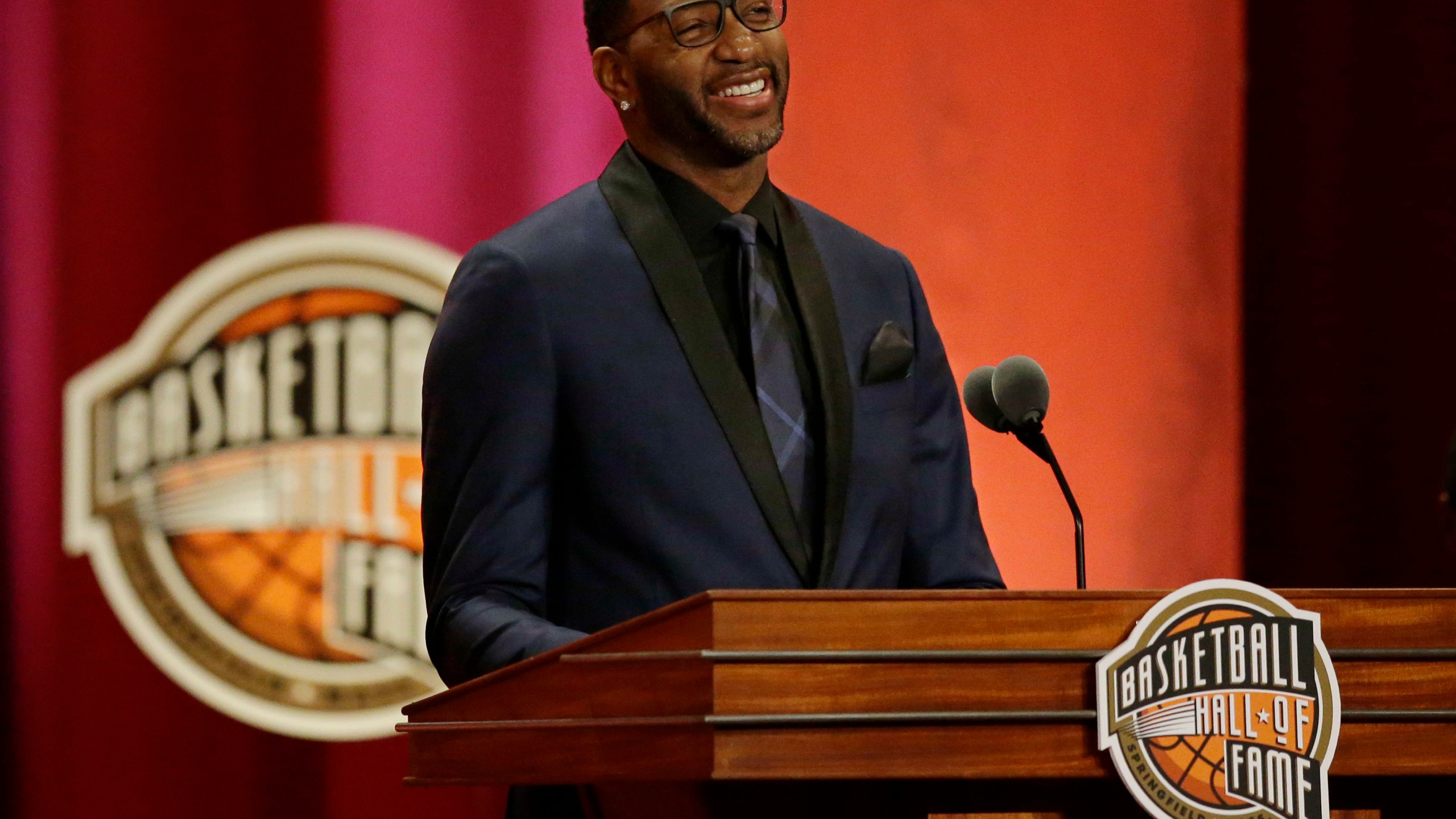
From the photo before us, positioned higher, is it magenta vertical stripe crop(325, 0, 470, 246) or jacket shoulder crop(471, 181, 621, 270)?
magenta vertical stripe crop(325, 0, 470, 246)

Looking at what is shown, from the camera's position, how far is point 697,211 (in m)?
1.53

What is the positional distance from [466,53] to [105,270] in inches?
26.6

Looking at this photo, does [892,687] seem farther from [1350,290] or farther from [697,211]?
[1350,290]

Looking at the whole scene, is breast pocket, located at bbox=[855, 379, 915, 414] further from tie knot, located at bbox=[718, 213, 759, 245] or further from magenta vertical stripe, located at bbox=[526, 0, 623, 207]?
magenta vertical stripe, located at bbox=[526, 0, 623, 207]

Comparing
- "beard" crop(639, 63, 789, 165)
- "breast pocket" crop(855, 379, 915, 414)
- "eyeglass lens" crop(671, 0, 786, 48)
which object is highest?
"eyeglass lens" crop(671, 0, 786, 48)

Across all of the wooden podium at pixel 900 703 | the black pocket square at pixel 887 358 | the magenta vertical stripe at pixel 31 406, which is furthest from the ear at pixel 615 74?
the magenta vertical stripe at pixel 31 406

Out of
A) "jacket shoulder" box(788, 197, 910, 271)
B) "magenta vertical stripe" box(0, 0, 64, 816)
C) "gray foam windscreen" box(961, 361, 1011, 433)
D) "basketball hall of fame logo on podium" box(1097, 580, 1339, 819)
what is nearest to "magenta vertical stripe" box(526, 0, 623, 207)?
"magenta vertical stripe" box(0, 0, 64, 816)

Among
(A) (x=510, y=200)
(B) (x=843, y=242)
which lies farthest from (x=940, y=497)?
(A) (x=510, y=200)

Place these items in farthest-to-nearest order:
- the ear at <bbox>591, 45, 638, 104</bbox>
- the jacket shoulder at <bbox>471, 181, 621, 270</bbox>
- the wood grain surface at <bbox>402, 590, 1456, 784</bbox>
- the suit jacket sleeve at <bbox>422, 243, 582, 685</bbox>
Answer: the ear at <bbox>591, 45, 638, 104</bbox>
the jacket shoulder at <bbox>471, 181, 621, 270</bbox>
the suit jacket sleeve at <bbox>422, 243, 582, 685</bbox>
the wood grain surface at <bbox>402, 590, 1456, 784</bbox>

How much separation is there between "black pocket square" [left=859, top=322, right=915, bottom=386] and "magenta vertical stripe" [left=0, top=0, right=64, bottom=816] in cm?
161

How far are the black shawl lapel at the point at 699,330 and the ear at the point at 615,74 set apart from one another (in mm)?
54

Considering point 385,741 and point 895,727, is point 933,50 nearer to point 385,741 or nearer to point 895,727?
point 385,741

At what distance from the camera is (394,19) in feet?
8.93

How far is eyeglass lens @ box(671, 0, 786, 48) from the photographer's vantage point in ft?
4.89
